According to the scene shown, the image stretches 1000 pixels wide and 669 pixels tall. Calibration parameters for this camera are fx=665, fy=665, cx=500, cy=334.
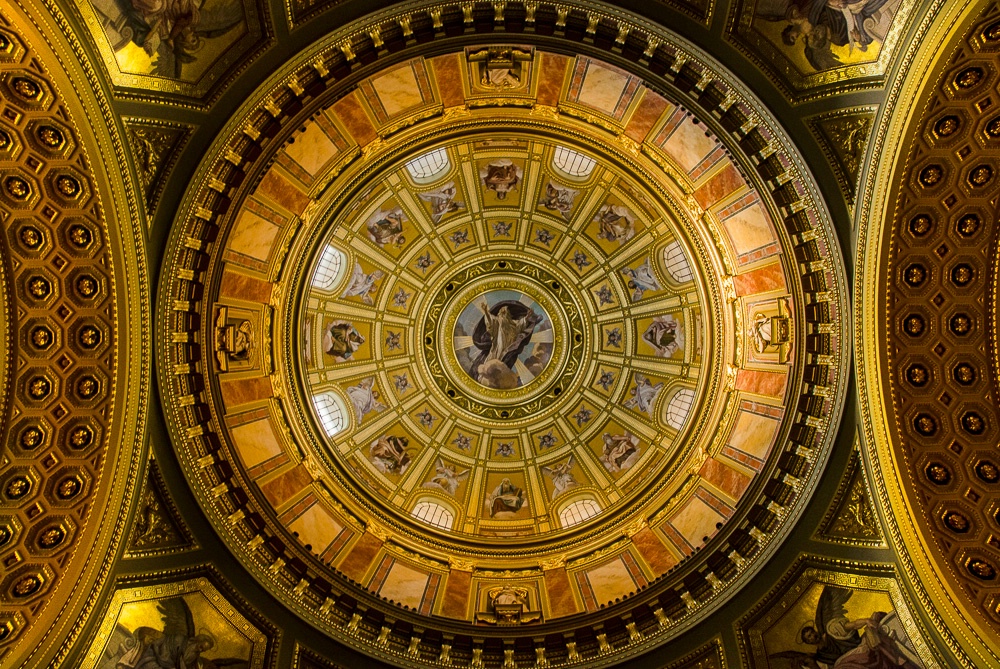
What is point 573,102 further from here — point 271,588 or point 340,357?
point 271,588

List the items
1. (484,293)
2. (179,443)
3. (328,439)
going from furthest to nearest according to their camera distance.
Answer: (484,293), (328,439), (179,443)

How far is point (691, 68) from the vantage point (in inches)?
656

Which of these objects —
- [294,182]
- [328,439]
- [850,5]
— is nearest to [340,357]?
[328,439]

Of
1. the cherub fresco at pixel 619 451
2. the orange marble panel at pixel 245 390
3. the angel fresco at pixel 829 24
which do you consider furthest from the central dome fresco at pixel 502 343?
the angel fresco at pixel 829 24

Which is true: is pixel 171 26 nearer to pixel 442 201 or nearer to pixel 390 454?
pixel 442 201

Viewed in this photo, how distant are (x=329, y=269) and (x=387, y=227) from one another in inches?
109

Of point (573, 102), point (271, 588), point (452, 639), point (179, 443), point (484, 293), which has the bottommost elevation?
point (452, 639)

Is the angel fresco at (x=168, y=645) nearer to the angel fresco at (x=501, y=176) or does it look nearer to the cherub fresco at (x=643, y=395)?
the cherub fresco at (x=643, y=395)

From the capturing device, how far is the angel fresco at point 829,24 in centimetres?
1445

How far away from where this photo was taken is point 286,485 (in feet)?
70.4

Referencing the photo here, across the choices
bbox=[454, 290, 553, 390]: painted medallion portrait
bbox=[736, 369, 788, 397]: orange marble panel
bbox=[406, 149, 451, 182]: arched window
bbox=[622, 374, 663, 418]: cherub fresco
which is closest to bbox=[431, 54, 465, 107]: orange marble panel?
bbox=[406, 149, 451, 182]: arched window

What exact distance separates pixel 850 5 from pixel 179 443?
64.3 ft

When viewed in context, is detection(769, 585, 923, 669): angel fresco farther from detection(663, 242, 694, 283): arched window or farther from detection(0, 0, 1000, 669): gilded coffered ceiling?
detection(663, 242, 694, 283): arched window

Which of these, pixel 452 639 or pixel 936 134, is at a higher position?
pixel 936 134
